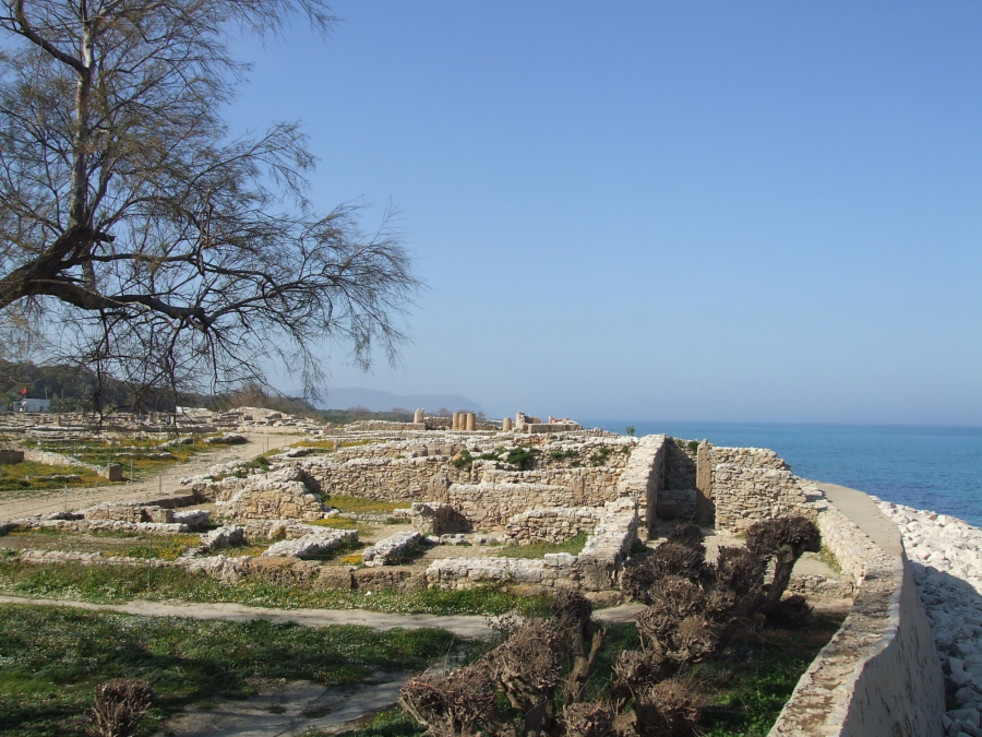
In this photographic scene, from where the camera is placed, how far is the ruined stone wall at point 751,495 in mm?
17344

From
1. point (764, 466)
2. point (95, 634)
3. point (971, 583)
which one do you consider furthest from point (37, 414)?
point (971, 583)

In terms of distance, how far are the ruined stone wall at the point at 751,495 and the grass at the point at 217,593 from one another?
833 centimetres

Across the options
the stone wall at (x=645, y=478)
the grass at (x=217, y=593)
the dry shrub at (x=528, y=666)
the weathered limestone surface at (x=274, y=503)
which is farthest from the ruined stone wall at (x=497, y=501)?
the dry shrub at (x=528, y=666)

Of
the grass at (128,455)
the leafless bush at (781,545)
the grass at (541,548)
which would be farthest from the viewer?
the grass at (128,455)

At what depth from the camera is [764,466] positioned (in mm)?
20078

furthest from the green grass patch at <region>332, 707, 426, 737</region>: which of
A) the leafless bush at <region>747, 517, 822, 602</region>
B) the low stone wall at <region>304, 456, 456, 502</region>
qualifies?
the low stone wall at <region>304, 456, 456, 502</region>

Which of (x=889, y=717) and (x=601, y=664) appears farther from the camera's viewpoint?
(x=601, y=664)

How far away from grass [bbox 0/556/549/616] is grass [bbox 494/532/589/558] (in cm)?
240

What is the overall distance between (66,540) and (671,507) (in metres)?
14.0

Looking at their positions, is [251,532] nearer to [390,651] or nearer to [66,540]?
[66,540]

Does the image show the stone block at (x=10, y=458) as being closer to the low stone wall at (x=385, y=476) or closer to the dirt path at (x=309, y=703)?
the low stone wall at (x=385, y=476)

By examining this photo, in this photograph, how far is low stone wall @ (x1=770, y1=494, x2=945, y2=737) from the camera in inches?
203

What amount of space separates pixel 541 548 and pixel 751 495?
614 cm

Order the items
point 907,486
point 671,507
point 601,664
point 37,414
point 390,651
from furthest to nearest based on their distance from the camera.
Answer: point 907,486
point 671,507
point 37,414
point 390,651
point 601,664
